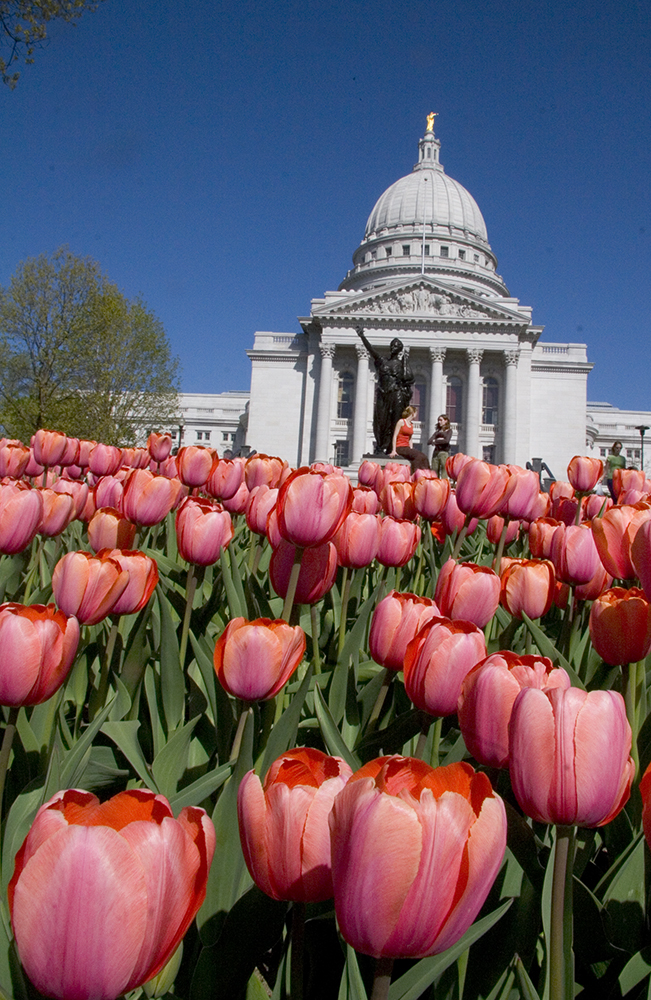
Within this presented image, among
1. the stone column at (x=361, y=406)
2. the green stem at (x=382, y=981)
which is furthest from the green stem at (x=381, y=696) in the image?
the stone column at (x=361, y=406)

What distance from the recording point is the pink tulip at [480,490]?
6.35 feet

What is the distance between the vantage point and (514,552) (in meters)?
3.07

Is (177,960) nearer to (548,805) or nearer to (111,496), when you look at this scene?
(548,805)

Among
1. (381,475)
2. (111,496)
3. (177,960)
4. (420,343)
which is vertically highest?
(420,343)

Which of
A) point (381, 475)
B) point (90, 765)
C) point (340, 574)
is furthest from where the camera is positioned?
point (381, 475)

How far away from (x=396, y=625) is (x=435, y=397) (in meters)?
40.5

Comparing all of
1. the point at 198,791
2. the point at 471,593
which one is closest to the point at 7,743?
the point at 198,791

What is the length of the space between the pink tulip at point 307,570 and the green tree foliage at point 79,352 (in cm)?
1940

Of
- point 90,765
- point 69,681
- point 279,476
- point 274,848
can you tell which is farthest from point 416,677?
point 279,476

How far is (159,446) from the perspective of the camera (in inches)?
128

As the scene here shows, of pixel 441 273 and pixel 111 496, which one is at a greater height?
pixel 441 273

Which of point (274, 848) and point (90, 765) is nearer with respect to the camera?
point (274, 848)

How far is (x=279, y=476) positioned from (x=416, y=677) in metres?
1.55

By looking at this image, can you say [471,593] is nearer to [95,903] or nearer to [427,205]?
[95,903]
